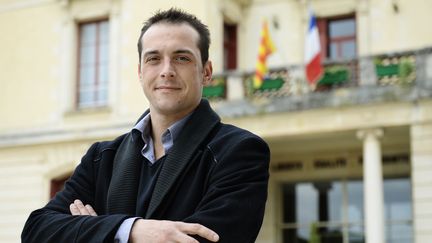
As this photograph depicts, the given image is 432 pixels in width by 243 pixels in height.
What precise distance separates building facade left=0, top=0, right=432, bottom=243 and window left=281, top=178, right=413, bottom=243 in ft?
0.09

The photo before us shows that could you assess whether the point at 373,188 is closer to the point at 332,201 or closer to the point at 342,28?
the point at 332,201

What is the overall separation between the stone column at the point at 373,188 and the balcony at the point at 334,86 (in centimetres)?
76

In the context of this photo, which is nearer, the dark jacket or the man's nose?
the dark jacket

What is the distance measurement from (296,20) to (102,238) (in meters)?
16.9

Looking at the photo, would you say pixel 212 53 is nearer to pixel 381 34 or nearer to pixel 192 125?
pixel 381 34

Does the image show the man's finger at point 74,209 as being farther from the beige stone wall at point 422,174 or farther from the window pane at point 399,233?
the window pane at point 399,233

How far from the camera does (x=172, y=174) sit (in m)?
2.85

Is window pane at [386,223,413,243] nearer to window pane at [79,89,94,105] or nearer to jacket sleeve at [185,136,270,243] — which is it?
window pane at [79,89,94,105]

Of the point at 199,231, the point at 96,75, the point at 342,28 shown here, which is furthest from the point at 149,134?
the point at 96,75

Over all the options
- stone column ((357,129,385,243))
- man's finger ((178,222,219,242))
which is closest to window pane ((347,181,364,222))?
stone column ((357,129,385,243))

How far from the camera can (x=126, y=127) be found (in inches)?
739

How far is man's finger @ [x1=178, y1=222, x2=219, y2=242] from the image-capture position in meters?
2.68

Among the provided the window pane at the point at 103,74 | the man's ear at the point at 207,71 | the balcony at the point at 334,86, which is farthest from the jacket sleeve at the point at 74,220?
the window pane at the point at 103,74

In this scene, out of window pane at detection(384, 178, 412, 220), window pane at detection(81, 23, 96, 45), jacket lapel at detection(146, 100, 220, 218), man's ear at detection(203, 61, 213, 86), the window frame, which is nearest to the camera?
jacket lapel at detection(146, 100, 220, 218)
